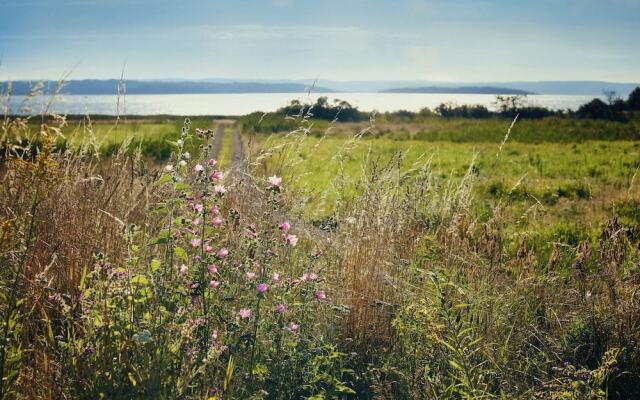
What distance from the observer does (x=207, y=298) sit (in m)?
2.71

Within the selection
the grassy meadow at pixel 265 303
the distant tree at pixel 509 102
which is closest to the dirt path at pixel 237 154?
the grassy meadow at pixel 265 303

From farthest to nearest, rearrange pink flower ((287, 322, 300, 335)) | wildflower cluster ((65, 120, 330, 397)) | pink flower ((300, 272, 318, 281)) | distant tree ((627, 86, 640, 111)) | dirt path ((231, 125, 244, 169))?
distant tree ((627, 86, 640, 111)) < dirt path ((231, 125, 244, 169)) < pink flower ((300, 272, 318, 281)) < pink flower ((287, 322, 300, 335)) < wildflower cluster ((65, 120, 330, 397))

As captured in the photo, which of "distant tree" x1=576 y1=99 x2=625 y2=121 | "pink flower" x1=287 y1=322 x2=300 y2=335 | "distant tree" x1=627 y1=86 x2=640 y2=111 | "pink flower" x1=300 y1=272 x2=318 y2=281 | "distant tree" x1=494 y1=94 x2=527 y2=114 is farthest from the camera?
"distant tree" x1=494 y1=94 x2=527 y2=114

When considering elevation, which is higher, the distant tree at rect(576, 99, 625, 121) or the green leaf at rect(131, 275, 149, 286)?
the distant tree at rect(576, 99, 625, 121)

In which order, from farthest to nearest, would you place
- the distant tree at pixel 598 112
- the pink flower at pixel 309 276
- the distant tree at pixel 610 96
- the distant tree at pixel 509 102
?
1. the distant tree at pixel 509 102
2. the distant tree at pixel 610 96
3. the distant tree at pixel 598 112
4. the pink flower at pixel 309 276

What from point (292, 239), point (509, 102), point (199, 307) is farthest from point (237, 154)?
point (509, 102)

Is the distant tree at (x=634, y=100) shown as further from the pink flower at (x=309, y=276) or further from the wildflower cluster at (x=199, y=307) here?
the wildflower cluster at (x=199, y=307)

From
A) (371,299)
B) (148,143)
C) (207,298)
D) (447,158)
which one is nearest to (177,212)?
(207,298)

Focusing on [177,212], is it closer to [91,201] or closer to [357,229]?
[91,201]

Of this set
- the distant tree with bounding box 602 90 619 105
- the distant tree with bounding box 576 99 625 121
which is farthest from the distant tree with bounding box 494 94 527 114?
the distant tree with bounding box 576 99 625 121

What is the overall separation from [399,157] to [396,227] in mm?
601

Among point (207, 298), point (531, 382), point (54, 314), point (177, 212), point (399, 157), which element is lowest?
point (531, 382)

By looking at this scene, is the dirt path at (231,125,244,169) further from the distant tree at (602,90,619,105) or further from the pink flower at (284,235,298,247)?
the distant tree at (602,90,619,105)

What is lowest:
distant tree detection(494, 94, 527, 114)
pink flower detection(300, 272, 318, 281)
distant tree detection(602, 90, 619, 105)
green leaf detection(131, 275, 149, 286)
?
pink flower detection(300, 272, 318, 281)
